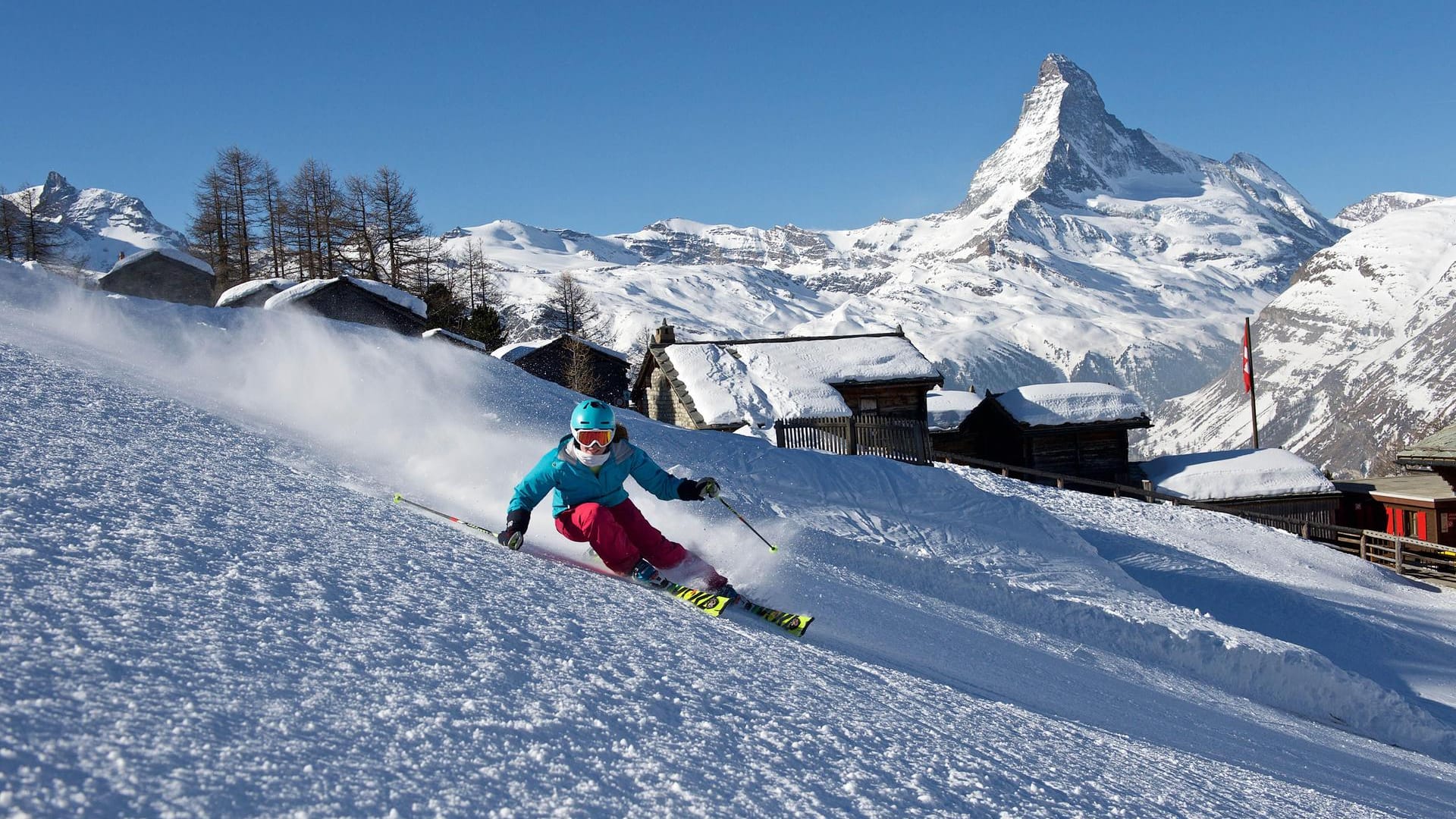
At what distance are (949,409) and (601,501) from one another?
3255 centimetres

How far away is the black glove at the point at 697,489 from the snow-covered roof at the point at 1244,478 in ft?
93.2

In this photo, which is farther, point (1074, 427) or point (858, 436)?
point (1074, 427)

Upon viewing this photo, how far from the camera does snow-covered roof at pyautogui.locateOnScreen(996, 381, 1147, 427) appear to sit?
1325 inches

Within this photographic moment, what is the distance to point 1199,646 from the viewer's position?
9117mm

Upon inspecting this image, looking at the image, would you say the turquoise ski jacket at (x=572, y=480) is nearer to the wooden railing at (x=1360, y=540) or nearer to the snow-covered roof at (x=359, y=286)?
the wooden railing at (x=1360, y=540)

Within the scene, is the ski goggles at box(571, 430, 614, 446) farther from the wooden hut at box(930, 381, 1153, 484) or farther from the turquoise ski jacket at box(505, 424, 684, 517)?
the wooden hut at box(930, 381, 1153, 484)

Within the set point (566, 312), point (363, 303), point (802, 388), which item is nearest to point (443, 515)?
point (802, 388)

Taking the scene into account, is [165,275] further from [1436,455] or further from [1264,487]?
[1436,455]

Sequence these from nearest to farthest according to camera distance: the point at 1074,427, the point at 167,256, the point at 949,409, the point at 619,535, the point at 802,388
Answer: the point at 619,535 → the point at 802,388 → the point at 167,256 → the point at 1074,427 → the point at 949,409

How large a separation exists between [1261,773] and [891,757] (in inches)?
98.7

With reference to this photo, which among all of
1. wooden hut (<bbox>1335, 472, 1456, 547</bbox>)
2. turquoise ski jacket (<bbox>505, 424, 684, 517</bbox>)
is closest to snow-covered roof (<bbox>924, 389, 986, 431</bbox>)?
wooden hut (<bbox>1335, 472, 1456, 547</bbox>)

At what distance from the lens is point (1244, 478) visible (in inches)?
1254

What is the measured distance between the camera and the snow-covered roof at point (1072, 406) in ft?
110

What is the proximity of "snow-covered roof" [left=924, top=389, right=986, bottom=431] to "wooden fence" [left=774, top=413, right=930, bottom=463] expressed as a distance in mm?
15207
